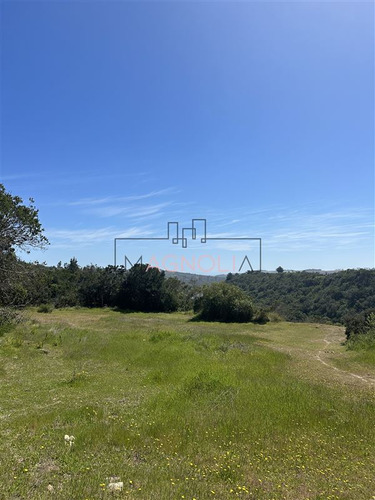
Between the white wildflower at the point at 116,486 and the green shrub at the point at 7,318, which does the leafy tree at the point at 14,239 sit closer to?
the green shrub at the point at 7,318

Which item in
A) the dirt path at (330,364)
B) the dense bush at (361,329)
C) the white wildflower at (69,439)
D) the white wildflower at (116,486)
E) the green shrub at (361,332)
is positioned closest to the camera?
the white wildflower at (116,486)

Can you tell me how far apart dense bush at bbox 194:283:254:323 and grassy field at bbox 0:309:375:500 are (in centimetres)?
2093

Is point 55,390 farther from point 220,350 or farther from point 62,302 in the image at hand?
point 62,302

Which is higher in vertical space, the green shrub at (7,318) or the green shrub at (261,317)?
the green shrub at (7,318)

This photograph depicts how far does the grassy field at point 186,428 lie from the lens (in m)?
4.46

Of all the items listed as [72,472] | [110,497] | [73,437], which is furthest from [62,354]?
[110,497]

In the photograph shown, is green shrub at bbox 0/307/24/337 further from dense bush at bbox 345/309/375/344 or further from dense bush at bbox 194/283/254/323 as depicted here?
dense bush at bbox 194/283/254/323

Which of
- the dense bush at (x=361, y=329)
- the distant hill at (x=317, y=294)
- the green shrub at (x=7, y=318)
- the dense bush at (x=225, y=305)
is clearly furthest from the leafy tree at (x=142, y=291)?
the dense bush at (x=361, y=329)

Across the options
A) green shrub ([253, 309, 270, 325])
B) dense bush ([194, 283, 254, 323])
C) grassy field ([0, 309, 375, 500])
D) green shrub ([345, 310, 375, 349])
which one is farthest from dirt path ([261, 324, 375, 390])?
dense bush ([194, 283, 254, 323])

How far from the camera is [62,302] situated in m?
47.1

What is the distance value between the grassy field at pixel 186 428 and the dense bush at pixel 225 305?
20.9m

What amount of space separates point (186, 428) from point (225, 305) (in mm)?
28357

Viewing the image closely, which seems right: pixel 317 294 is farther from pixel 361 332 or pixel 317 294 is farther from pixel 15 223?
pixel 15 223

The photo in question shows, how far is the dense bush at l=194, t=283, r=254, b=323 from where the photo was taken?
33.8 metres
